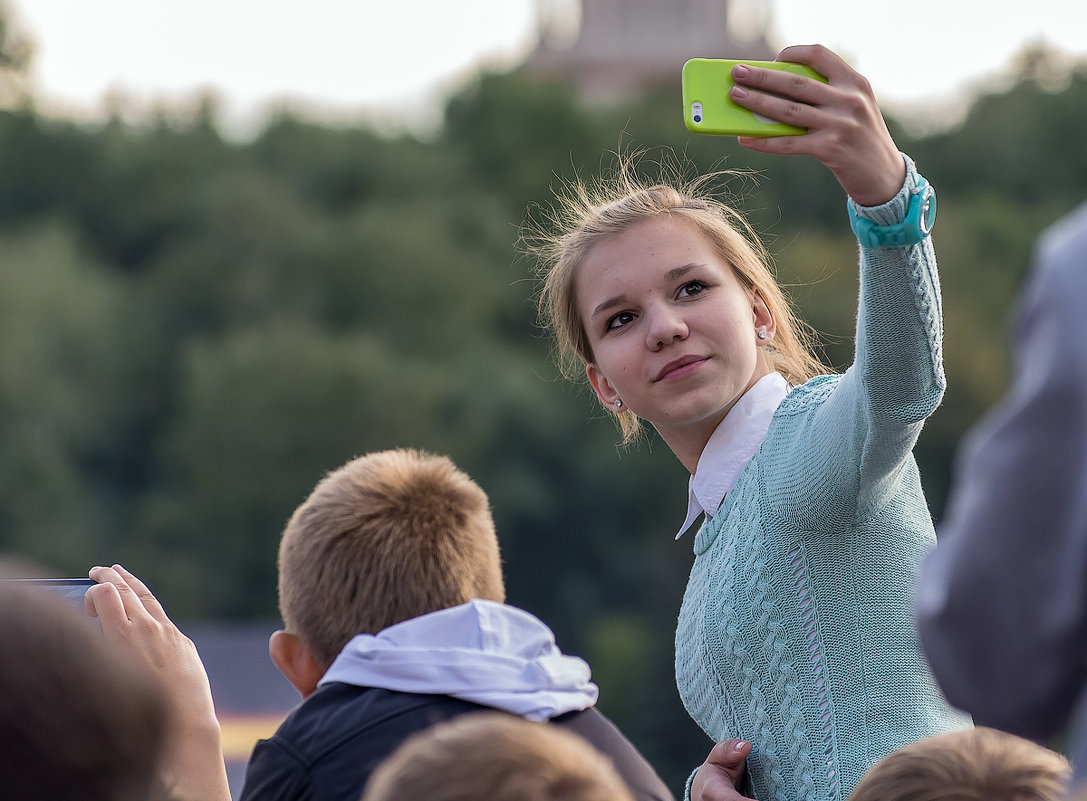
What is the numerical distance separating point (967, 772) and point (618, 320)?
1039 mm

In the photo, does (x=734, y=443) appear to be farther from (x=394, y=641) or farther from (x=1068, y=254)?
(x=1068, y=254)

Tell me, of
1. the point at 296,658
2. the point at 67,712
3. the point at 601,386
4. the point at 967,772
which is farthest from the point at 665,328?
the point at 67,712

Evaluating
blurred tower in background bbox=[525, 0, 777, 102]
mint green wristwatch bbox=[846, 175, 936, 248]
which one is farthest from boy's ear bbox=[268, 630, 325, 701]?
blurred tower in background bbox=[525, 0, 777, 102]

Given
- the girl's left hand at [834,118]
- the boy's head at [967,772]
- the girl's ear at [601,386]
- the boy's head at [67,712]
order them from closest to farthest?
the boy's head at [67,712]
the boy's head at [967,772]
the girl's left hand at [834,118]
the girl's ear at [601,386]

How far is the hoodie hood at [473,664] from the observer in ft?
7.46

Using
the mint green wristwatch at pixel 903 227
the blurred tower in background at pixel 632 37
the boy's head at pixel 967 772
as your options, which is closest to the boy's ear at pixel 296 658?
the boy's head at pixel 967 772

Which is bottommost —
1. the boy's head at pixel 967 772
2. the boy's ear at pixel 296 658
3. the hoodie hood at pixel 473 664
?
the boy's ear at pixel 296 658

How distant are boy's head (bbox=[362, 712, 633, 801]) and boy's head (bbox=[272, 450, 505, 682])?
788 mm

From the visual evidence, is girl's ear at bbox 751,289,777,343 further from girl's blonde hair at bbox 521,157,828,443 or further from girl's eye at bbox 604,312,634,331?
girl's eye at bbox 604,312,634,331

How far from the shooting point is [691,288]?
2.57 meters

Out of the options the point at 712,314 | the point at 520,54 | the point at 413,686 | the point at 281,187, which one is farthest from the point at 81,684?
the point at 520,54

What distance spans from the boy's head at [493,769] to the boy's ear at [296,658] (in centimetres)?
84

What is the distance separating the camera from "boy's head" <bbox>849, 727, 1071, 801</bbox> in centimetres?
179

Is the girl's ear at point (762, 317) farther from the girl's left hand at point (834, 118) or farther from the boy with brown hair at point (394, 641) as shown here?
the girl's left hand at point (834, 118)
